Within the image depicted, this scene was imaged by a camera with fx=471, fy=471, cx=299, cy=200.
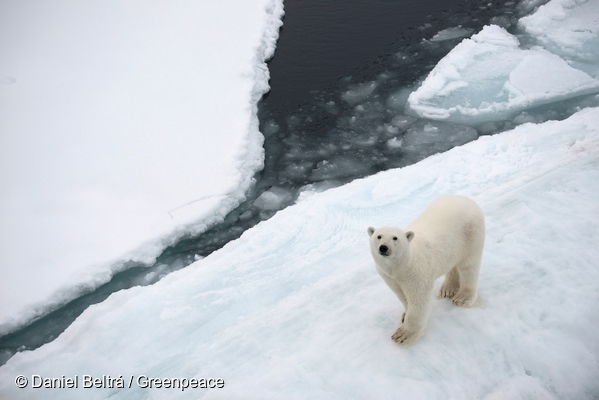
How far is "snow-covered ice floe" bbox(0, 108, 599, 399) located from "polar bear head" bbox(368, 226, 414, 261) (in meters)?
0.79

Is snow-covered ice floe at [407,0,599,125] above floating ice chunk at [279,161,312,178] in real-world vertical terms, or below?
above

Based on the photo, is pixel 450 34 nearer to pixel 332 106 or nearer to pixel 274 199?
pixel 332 106

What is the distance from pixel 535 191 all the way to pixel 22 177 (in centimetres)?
610

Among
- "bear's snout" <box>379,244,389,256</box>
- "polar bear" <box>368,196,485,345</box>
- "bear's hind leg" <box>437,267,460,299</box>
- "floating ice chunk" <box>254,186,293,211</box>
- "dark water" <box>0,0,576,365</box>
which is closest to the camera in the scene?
"bear's snout" <box>379,244,389,256</box>

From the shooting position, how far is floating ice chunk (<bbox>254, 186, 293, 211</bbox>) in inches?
232

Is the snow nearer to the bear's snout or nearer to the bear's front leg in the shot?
the bear's front leg

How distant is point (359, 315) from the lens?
11.8 feet

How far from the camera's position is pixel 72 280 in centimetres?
479

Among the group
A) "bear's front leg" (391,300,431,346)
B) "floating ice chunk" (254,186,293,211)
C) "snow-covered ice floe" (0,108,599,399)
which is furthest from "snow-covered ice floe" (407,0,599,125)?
"bear's front leg" (391,300,431,346)

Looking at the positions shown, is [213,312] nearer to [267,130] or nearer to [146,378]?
[146,378]

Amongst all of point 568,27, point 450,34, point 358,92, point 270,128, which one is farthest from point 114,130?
point 568,27

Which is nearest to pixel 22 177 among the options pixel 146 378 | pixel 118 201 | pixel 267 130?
pixel 118 201

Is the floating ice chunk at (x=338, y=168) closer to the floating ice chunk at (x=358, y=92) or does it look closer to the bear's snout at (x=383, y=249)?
the floating ice chunk at (x=358, y=92)

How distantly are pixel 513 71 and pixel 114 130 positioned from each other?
6.22m
